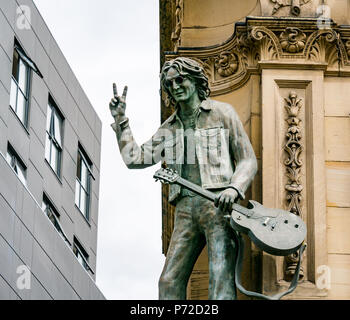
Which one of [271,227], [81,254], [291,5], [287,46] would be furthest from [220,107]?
[81,254]

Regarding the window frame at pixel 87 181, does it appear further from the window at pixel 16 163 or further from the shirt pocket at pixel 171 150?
the shirt pocket at pixel 171 150

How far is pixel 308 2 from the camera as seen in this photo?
21.1 meters

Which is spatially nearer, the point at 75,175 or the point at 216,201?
the point at 216,201

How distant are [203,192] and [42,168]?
34.9 m

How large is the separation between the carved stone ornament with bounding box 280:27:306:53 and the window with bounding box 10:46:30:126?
29.5 metres

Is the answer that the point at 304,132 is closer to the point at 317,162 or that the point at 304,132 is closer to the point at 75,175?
the point at 317,162

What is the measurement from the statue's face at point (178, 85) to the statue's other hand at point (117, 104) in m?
0.66

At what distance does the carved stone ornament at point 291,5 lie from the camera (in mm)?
21031

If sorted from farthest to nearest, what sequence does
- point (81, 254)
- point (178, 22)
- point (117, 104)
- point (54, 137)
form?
point (81, 254), point (54, 137), point (178, 22), point (117, 104)

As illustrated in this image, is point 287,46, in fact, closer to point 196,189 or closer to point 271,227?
point 196,189

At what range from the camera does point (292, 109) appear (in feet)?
67.1

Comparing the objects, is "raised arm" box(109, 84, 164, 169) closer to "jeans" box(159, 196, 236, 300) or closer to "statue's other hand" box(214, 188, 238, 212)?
"jeans" box(159, 196, 236, 300)
